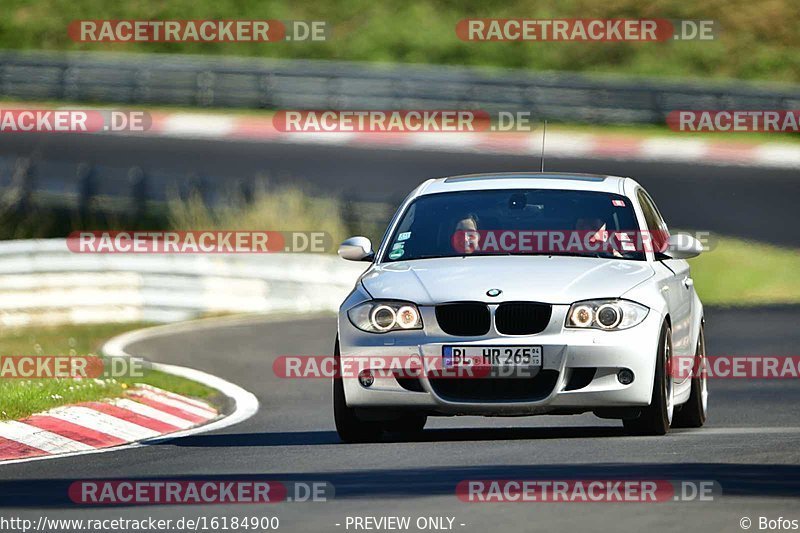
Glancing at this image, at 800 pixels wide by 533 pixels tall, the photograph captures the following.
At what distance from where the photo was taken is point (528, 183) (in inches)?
465

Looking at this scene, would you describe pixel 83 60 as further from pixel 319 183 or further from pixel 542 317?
pixel 542 317

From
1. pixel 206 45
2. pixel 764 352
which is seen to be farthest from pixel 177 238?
pixel 206 45

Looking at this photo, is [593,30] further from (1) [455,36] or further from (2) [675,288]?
(2) [675,288]

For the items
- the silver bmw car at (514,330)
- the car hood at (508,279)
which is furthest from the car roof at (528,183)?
the car hood at (508,279)

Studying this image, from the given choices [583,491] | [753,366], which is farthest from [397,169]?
[583,491]

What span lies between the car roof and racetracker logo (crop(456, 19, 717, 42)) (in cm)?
3421

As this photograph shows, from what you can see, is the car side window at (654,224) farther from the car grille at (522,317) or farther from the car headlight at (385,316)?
the car headlight at (385,316)

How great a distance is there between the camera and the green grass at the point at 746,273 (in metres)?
25.0

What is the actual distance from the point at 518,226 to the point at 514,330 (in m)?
1.19

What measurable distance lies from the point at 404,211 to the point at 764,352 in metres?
6.79

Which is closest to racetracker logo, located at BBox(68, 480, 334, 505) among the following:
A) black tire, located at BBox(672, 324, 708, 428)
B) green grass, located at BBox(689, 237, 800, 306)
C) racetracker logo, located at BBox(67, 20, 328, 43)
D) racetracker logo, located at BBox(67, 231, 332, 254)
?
black tire, located at BBox(672, 324, 708, 428)

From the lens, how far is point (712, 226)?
2830 centimetres

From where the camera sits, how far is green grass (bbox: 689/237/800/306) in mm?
25016

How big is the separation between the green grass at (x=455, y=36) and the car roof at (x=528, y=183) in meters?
33.0
